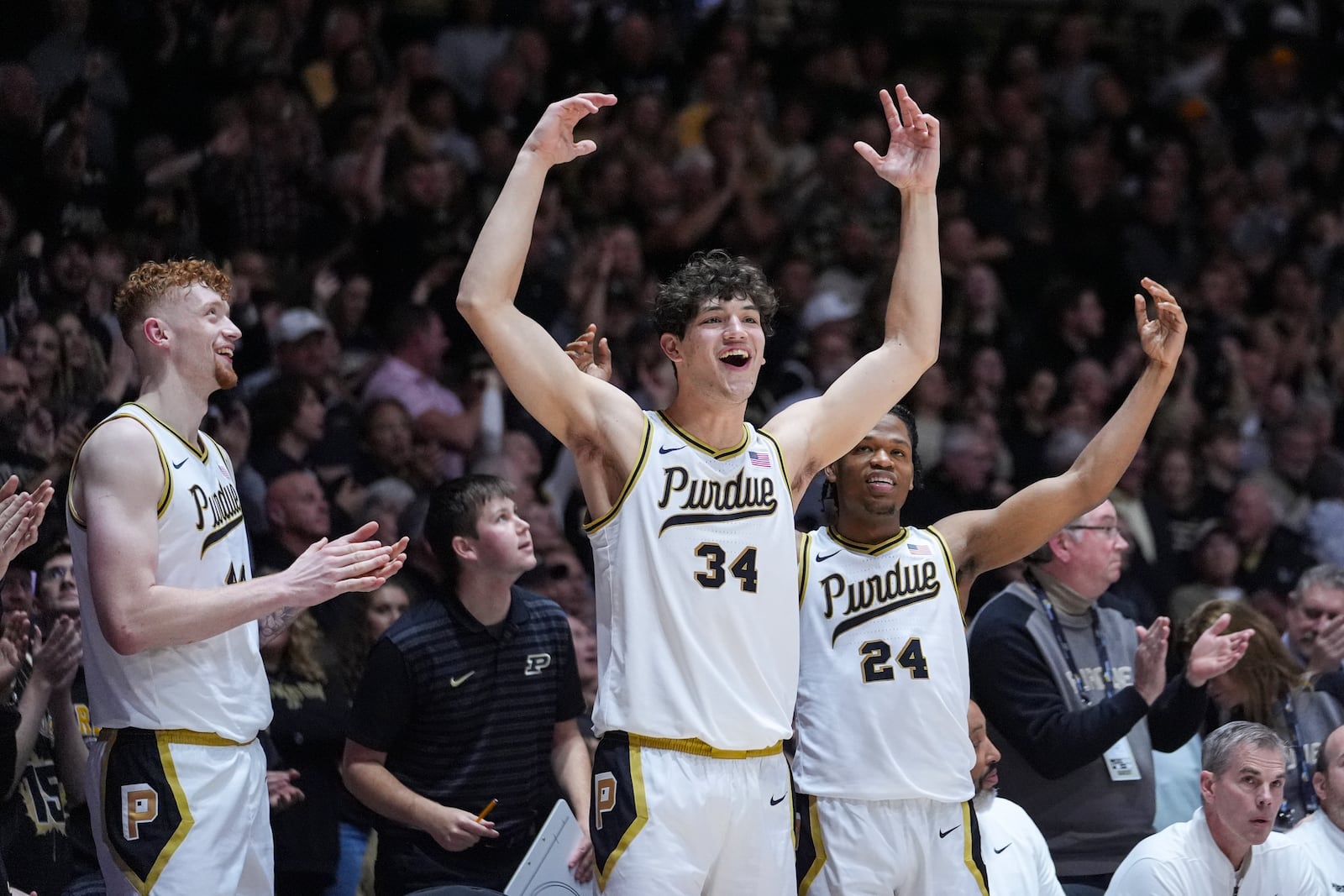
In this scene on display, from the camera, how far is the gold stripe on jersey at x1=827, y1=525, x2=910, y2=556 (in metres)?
5.60

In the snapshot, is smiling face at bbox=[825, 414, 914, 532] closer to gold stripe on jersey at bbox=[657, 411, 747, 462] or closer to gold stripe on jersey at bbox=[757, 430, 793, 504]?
gold stripe on jersey at bbox=[757, 430, 793, 504]

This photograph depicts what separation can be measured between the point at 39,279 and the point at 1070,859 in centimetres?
563

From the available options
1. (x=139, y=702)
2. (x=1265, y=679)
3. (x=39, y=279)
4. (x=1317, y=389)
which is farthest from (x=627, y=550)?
(x=1317, y=389)

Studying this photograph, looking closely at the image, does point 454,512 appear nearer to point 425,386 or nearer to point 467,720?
point 467,720

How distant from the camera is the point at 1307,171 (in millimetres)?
13852

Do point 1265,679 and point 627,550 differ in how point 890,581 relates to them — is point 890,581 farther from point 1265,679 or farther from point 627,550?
point 1265,679

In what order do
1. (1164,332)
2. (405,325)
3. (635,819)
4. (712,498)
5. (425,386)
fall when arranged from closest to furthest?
(635,819), (712,498), (1164,332), (425,386), (405,325)

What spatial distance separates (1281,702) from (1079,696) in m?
1.05

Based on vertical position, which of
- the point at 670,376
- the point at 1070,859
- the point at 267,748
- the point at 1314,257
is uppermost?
the point at 1314,257

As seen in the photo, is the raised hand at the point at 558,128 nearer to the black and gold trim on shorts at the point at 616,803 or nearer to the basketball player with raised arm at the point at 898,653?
the basketball player with raised arm at the point at 898,653

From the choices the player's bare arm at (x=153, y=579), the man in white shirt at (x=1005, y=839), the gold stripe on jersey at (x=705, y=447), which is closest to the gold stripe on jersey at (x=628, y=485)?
the gold stripe on jersey at (x=705, y=447)

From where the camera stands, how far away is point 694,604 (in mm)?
4707

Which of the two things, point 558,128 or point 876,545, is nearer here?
point 558,128

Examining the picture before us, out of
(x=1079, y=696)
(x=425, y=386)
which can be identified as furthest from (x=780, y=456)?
(x=425, y=386)
